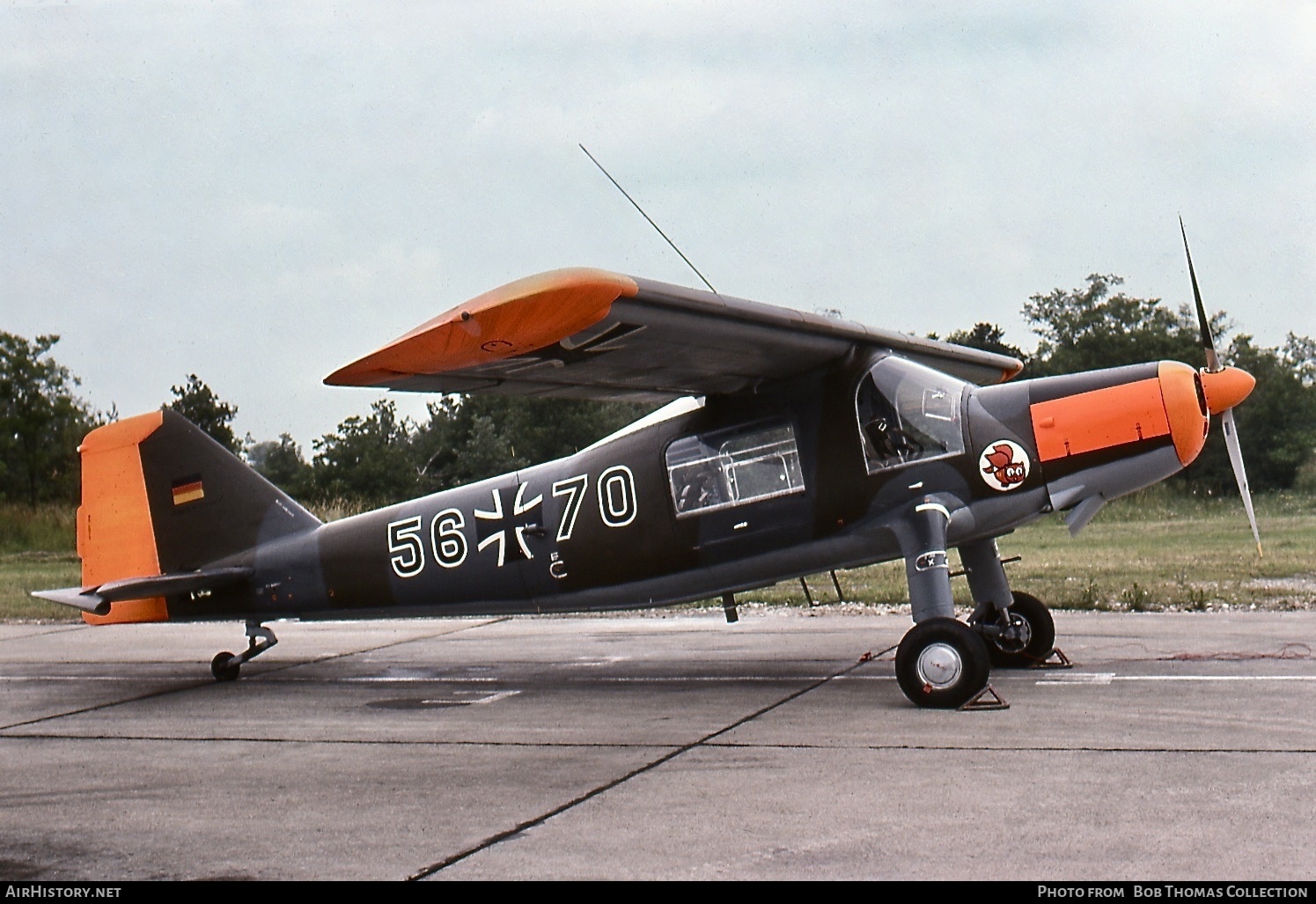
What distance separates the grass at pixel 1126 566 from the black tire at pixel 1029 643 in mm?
4336

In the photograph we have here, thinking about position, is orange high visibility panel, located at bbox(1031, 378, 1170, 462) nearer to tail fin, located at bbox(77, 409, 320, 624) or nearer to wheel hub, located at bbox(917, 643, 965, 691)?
wheel hub, located at bbox(917, 643, 965, 691)

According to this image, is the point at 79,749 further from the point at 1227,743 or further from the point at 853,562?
the point at 1227,743

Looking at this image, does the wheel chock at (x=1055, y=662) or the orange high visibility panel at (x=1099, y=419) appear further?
the wheel chock at (x=1055, y=662)

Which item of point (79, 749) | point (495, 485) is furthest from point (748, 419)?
point (79, 749)

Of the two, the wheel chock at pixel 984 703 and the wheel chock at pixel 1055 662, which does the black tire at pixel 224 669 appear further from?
the wheel chock at pixel 1055 662

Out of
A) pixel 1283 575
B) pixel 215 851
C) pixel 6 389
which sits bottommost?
pixel 1283 575

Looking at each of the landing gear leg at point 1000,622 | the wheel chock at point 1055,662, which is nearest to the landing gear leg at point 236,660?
the landing gear leg at point 1000,622

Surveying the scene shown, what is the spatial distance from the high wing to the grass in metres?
5.67

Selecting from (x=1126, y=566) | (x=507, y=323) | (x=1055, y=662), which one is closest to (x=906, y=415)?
(x=1055, y=662)

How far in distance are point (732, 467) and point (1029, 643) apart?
268cm

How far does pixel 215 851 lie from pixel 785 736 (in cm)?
331

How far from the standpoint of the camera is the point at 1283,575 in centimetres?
1627

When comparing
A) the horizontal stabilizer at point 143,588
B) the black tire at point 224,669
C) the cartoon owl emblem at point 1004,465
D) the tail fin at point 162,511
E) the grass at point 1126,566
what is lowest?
the grass at point 1126,566

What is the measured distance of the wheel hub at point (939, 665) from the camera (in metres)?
7.93
